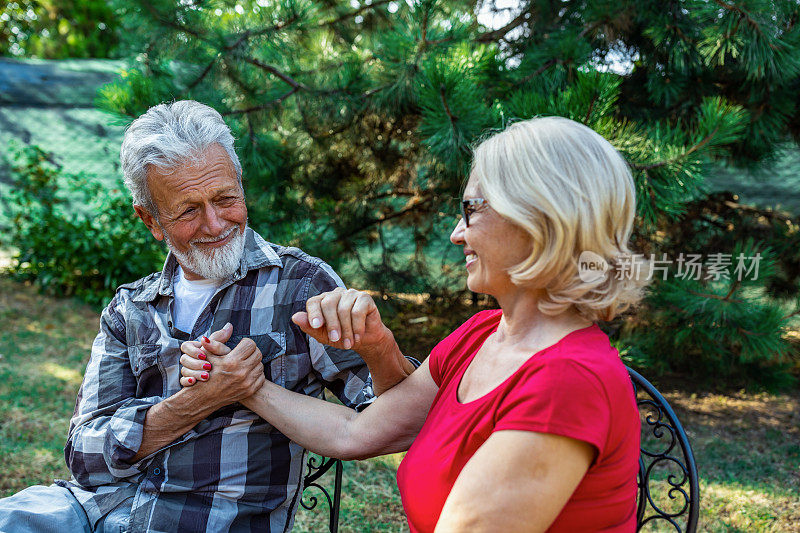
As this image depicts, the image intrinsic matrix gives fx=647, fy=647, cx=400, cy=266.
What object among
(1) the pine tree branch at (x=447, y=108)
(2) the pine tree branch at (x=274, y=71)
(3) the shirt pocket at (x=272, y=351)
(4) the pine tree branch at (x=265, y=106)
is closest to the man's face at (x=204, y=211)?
(3) the shirt pocket at (x=272, y=351)

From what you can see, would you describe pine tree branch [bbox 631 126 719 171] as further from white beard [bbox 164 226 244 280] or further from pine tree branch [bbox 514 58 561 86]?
white beard [bbox 164 226 244 280]

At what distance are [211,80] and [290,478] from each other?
227 cm

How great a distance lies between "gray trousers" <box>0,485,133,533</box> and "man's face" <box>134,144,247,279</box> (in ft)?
2.32

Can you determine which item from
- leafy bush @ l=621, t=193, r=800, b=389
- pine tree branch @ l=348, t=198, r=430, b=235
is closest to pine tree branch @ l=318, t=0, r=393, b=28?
pine tree branch @ l=348, t=198, r=430, b=235

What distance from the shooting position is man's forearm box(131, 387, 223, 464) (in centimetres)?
170

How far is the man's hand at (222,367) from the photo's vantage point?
1.67 m

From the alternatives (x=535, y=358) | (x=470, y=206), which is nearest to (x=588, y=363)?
(x=535, y=358)

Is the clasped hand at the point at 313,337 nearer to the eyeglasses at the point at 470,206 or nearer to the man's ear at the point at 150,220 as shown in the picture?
the eyeglasses at the point at 470,206

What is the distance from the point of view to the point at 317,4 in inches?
144

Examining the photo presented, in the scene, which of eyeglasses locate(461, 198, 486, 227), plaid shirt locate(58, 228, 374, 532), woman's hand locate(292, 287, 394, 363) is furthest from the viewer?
plaid shirt locate(58, 228, 374, 532)

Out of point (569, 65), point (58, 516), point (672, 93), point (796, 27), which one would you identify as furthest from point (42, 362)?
point (796, 27)

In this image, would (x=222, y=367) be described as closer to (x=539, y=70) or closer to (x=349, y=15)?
(x=539, y=70)

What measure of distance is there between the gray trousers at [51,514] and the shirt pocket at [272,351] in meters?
0.51

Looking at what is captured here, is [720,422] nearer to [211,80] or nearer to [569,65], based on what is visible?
[569,65]
